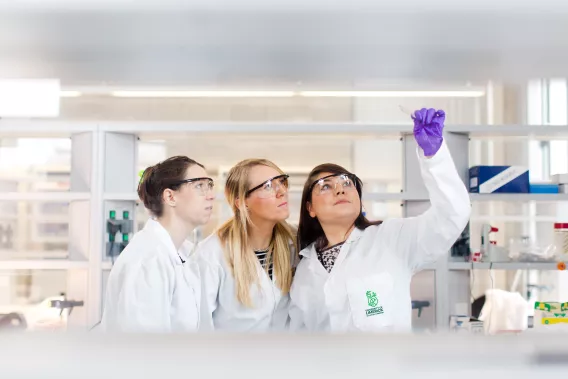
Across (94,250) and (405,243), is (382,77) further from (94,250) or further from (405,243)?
(94,250)

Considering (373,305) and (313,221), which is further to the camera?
(313,221)

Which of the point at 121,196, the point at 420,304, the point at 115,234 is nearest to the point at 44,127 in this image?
the point at 121,196

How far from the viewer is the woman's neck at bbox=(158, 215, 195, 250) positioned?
1.88 m

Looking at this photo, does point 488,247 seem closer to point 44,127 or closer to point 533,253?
point 533,253

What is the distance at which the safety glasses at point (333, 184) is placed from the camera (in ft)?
6.15

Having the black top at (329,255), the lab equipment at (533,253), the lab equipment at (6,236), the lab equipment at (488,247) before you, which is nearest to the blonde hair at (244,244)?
the black top at (329,255)

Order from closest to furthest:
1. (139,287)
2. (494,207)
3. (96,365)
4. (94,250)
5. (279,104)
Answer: (96,365) < (139,287) < (94,250) < (494,207) < (279,104)

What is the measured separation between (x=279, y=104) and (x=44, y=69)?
14.9 ft

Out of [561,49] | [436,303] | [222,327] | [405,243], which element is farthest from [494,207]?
[561,49]

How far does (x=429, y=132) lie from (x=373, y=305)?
55 centimetres

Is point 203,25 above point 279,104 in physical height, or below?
below

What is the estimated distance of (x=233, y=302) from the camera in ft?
5.85

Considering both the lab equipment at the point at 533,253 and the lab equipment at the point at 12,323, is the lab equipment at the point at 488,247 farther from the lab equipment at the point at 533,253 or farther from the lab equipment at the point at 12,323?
the lab equipment at the point at 12,323

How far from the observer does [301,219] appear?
1951 millimetres
